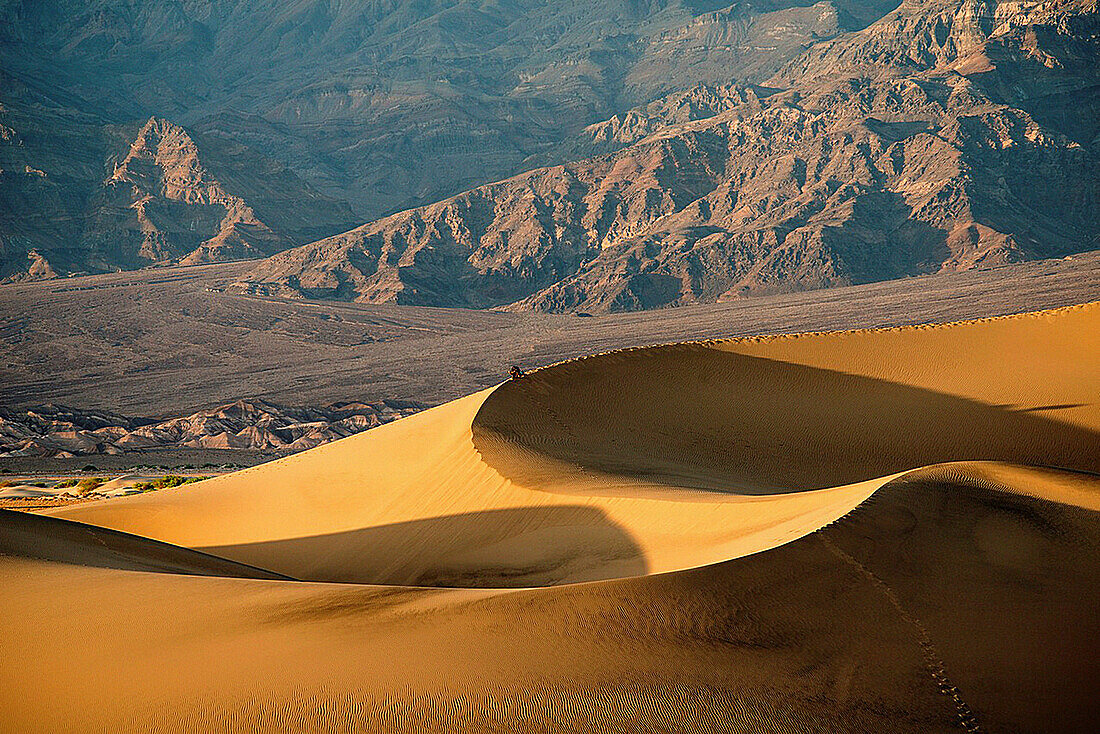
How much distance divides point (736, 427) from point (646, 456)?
2.79 m

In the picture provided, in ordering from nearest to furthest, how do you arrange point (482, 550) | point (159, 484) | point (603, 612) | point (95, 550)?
point (603, 612) → point (95, 550) → point (482, 550) → point (159, 484)

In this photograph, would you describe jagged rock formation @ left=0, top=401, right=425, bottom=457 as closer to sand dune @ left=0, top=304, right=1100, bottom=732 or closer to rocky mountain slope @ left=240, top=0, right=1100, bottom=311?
sand dune @ left=0, top=304, right=1100, bottom=732

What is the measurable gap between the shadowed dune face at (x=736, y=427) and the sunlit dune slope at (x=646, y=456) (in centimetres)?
5

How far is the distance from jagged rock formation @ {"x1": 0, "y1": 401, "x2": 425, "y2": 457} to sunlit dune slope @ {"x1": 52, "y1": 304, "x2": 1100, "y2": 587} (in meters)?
35.8

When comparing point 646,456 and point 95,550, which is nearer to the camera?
point 95,550

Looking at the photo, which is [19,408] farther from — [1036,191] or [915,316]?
[1036,191]

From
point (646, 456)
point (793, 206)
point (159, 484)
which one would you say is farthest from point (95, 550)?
point (793, 206)

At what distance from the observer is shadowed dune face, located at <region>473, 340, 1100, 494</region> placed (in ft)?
64.7

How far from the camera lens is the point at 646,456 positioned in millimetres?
20531

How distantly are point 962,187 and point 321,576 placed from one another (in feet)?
418

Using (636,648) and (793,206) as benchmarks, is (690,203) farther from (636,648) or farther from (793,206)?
(636,648)

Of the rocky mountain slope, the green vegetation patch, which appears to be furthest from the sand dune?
the rocky mountain slope

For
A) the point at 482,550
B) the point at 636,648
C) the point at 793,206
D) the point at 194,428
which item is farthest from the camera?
the point at 793,206

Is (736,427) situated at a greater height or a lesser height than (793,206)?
lesser
